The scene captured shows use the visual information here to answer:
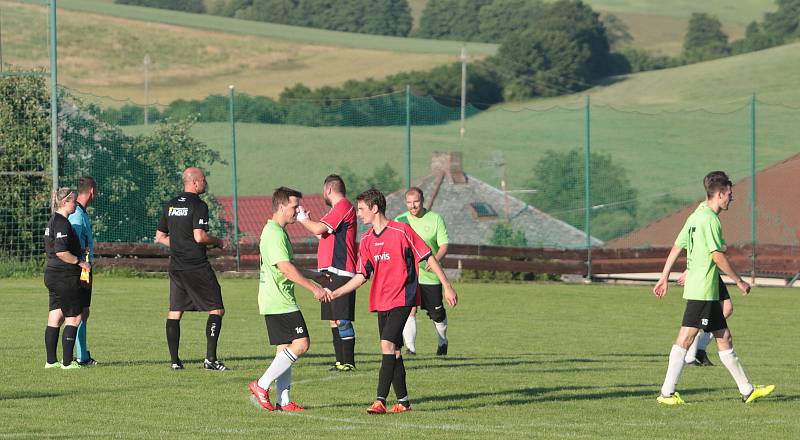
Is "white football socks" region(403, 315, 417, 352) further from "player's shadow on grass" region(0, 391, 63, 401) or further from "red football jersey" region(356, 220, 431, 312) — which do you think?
"player's shadow on grass" region(0, 391, 63, 401)

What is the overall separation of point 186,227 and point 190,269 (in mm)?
457

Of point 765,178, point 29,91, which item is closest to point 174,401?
point 29,91

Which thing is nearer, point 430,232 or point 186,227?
point 186,227

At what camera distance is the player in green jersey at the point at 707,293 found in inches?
481

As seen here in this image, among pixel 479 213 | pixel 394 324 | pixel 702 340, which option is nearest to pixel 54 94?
pixel 702 340

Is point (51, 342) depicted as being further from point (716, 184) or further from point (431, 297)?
point (716, 184)

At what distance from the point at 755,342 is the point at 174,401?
10.2m

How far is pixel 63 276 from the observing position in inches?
566

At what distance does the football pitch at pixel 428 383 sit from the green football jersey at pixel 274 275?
926 mm

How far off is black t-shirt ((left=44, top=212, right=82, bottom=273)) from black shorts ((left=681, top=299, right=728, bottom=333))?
6.51m

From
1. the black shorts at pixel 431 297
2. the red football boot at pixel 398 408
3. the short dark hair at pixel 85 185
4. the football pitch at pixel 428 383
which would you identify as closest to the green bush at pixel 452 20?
the football pitch at pixel 428 383

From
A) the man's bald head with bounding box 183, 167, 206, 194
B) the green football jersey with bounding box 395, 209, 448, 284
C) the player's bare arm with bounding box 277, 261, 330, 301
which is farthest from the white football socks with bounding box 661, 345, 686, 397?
the man's bald head with bounding box 183, 167, 206, 194

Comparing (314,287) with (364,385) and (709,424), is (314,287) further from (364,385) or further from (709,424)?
(709,424)

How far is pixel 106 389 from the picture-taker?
12969 millimetres
